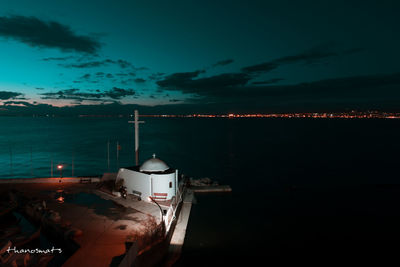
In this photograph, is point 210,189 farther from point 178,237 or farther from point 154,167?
point 178,237

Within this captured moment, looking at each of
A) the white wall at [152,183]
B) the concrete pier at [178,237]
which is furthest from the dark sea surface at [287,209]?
the white wall at [152,183]

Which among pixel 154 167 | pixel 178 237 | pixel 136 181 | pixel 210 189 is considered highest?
pixel 154 167

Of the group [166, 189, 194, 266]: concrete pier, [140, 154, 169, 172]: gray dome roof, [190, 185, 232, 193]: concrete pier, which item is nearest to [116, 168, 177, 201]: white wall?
[140, 154, 169, 172]: gray dome roof

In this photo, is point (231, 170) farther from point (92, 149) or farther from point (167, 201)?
point (92, 149)

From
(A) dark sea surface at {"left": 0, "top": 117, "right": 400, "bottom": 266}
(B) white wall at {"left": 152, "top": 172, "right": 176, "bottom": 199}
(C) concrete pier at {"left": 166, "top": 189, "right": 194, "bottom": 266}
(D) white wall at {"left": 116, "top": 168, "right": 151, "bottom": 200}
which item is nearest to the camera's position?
(C) concrete pier at {"left": 166, "top": 189, "right": 194, "bottom": 266}

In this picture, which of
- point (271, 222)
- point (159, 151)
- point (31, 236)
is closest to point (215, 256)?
point (271, 222)

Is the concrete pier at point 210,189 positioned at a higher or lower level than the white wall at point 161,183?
lower

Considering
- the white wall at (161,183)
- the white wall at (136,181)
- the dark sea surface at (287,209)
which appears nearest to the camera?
the dark sea surface at (287,209)

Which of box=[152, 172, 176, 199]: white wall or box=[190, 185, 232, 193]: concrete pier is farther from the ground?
box=[152, 172, 176, 199]: white wall

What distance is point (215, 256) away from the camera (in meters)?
18.6

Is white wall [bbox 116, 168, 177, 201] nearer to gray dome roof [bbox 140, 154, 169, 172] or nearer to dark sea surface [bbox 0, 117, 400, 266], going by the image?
gray dome roof [bbox 140, 154, 169, 172]

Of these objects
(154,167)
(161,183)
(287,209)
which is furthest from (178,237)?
(287,209)

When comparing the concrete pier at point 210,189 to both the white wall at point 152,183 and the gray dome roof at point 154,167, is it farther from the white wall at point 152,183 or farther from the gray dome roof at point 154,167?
the gray dome roof at point 154,167

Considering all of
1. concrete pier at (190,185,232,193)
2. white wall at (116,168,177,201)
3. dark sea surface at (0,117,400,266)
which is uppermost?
white wall at (116,168,177,201)
